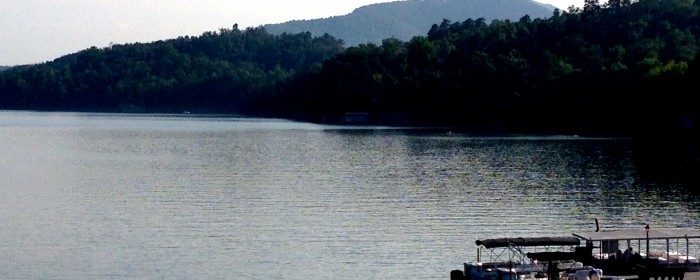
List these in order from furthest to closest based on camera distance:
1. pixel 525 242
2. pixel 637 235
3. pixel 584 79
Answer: pixel 584 79 → pixel 637 235 → pixel 525 242

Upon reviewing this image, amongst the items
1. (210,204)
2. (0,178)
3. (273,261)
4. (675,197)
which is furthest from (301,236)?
(0,178)

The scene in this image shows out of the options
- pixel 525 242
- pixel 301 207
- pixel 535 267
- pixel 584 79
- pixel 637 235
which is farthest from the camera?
pixel 584 79

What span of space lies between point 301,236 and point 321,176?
99.0ft

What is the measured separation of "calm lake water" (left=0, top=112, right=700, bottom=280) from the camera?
143 ft

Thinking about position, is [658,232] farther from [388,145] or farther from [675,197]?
[388,145]

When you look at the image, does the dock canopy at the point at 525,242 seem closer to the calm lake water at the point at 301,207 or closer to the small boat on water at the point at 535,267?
the small boat on water at the point at 535,267

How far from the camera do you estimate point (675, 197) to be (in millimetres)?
64688

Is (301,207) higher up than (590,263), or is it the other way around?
(590,263)

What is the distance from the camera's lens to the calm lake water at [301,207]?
4347 centimetres

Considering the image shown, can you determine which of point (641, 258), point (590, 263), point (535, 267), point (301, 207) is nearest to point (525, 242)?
point (535, 267)

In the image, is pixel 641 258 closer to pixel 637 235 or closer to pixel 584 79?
pixel 637 235

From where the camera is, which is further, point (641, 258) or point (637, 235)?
point (637, 235)

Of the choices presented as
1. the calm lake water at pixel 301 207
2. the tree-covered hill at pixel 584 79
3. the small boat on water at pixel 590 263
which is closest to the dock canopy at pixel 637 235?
the small boat on water at pixel 590 263

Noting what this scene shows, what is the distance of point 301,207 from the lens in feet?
198
